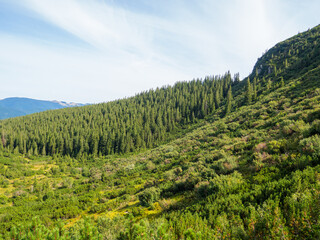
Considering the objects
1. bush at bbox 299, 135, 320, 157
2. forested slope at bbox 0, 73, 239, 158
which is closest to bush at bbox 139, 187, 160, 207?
bush at bbox 299, 135, 320, 157

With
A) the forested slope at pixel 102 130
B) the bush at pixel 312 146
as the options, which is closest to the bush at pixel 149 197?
the bush at pixel 312 146

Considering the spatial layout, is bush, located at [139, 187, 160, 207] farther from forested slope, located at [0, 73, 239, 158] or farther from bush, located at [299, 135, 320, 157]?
forested slope, located at [0, 73, 239, 158]

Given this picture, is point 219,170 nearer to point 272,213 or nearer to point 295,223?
point 272,213

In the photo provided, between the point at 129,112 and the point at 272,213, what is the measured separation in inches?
4257

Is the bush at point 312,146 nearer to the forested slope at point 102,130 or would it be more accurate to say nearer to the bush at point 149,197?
the bush at point 149,197

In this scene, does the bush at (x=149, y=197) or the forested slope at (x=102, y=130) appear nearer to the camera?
the bush at (x=149, y=197)

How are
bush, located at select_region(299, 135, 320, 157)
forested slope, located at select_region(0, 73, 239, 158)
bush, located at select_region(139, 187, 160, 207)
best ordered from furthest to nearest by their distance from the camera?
forested slope, located at select_region(0, 73, 239, 158)
bush, located at select_region(139, 187, 160, 207)
bush, located at select_region(299, 135, 320, 157)

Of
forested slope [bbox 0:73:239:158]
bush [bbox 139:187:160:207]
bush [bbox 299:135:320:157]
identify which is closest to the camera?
bush [bbox 299:135:320:157]

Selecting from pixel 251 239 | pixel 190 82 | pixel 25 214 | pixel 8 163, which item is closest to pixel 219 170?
pixel 251 239

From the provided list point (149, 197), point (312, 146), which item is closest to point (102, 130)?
point (149, 197)

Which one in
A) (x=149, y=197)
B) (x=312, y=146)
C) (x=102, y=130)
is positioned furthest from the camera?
(x=102, y=130)

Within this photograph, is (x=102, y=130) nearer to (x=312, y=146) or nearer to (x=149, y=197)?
(x=149, y=197)

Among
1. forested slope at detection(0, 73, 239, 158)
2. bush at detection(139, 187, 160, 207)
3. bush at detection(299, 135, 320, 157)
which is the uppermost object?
forested slope at detection(0, 73, 239, 158)

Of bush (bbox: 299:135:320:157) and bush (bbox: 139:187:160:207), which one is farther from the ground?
bush (bbox: 299:135:320:157)
